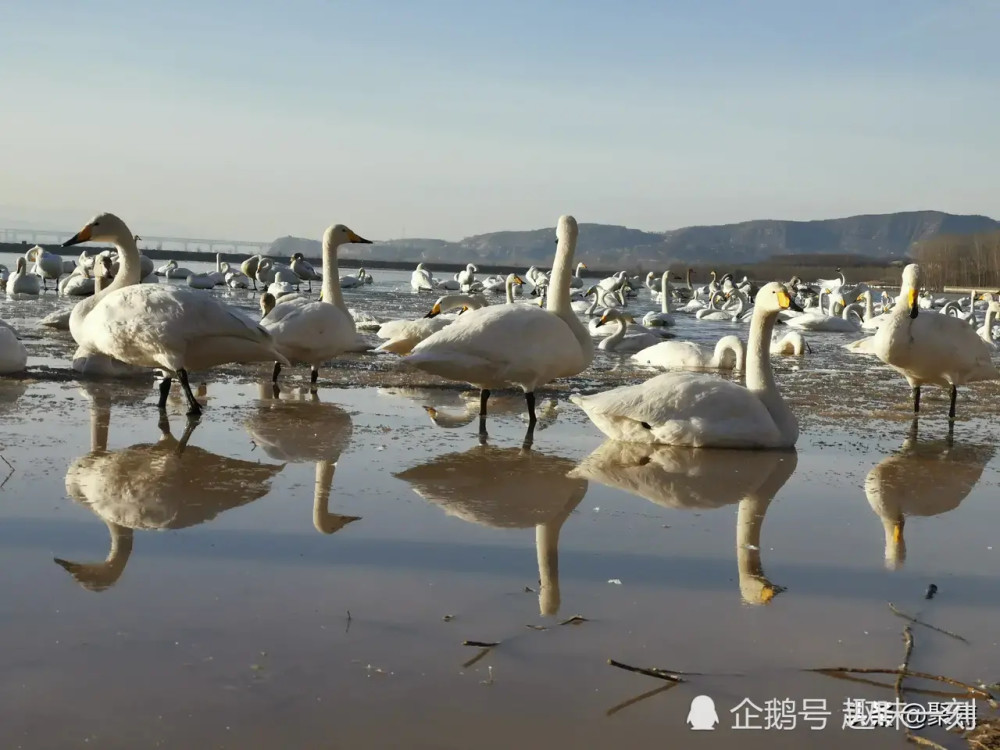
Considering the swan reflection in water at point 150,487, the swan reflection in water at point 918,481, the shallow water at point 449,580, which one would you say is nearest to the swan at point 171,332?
the shallow water at point 449,580

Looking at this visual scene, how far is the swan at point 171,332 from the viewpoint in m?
7.80

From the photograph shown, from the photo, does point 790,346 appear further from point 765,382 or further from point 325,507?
point 325,507

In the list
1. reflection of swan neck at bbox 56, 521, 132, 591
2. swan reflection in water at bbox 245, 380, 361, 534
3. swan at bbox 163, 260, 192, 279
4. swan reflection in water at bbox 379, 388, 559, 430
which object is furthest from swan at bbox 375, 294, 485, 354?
swan at bbox 163, 260, 192, 279

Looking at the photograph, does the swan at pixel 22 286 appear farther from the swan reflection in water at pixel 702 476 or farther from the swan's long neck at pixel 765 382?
the swan's long neck at pixel 765 382

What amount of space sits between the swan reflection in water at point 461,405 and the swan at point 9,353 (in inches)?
122

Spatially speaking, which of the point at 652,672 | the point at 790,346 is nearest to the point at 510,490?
the point at 652,672

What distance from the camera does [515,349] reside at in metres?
8.03

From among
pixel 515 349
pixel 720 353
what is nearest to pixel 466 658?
pixel 515 349

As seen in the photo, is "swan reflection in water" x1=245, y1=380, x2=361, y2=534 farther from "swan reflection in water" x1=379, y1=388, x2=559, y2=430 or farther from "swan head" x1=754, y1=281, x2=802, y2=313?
"swan head" x1=754, y1=281, x2=802, y2=313

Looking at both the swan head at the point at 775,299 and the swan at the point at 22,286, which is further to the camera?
the swan at the point at 22,286

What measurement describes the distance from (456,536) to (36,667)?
78.7 inches

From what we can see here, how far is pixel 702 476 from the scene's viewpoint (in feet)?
21.5

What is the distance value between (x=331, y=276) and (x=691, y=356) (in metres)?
4.69

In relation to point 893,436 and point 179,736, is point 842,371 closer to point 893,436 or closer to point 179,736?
point 893,436
